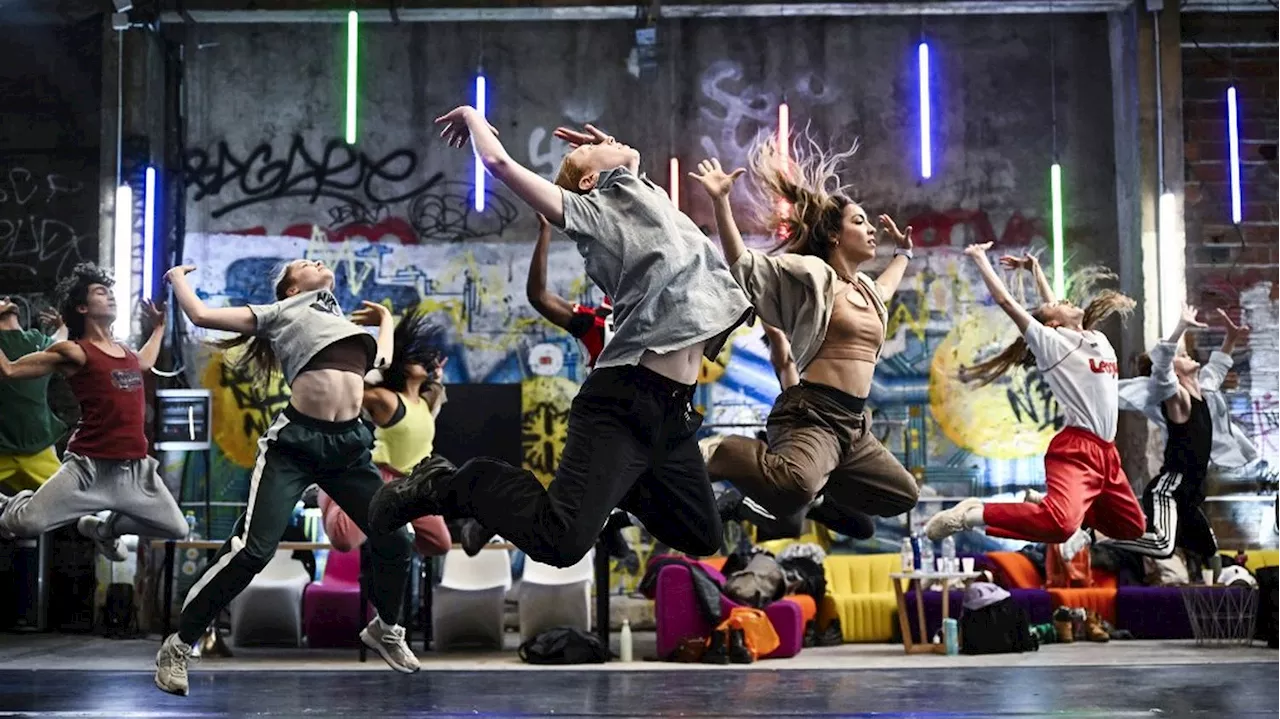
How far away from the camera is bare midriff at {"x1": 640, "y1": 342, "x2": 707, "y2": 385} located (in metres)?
4.43

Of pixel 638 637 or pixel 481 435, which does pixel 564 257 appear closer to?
pixel 481 435

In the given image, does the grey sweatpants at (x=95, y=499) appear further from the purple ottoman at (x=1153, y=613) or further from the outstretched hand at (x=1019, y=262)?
the purple ottoman at (x=1153, y=613)

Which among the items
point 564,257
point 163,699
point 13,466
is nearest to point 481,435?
point 564,257

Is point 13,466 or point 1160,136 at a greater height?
point 1160,136

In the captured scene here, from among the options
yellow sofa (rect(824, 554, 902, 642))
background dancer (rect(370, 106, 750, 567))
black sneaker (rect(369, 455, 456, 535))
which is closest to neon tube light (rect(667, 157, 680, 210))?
yellow sofa (rect(824, 554, 902, 642))

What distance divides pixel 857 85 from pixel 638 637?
16.0ft

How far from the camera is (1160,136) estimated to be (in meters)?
11.8

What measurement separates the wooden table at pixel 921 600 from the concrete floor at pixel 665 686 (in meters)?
0.16

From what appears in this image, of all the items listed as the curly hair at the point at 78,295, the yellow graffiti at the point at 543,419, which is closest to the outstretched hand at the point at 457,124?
the curly hair at the point at 78,295

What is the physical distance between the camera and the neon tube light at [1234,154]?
1186cm

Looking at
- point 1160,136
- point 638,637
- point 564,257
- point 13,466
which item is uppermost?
point 1160,136

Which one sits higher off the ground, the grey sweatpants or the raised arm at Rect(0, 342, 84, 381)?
the raised arm at Rect(0, 342, 84, 381)

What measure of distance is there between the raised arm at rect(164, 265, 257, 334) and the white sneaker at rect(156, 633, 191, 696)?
120 cm

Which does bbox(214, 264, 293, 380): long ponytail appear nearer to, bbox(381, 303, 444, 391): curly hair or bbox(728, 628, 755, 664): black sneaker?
bbox(381, 303, 444, 391): curly hair
